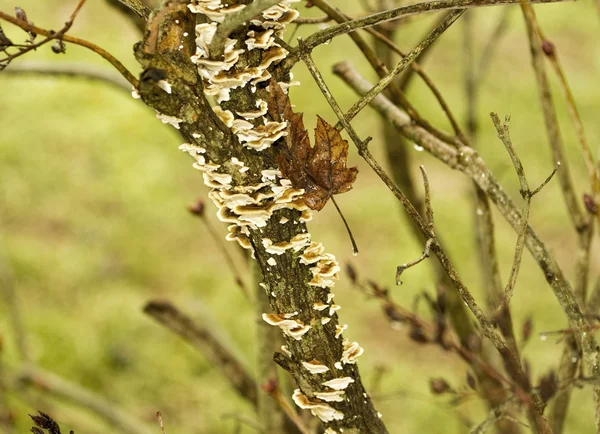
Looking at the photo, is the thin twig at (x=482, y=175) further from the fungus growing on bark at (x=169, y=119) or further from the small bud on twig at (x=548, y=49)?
the fungus growing on bark at (x=169, y=119)

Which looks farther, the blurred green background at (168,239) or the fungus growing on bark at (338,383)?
the blurred green background at (168,239)

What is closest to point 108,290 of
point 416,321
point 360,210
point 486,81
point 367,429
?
point 360,210

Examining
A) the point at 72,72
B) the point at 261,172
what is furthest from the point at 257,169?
the point at 72,72

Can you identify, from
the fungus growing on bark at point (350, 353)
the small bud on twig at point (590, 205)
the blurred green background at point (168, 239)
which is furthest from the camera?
the blurred green background at point (168, 239)

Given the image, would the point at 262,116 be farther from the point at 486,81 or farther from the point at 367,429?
the point at 486,81

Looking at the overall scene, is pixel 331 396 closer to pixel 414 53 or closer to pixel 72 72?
pixel 414 53

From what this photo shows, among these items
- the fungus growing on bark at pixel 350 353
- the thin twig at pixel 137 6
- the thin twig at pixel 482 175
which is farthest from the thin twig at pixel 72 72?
the fungus growing on bark at pixel 350 353
